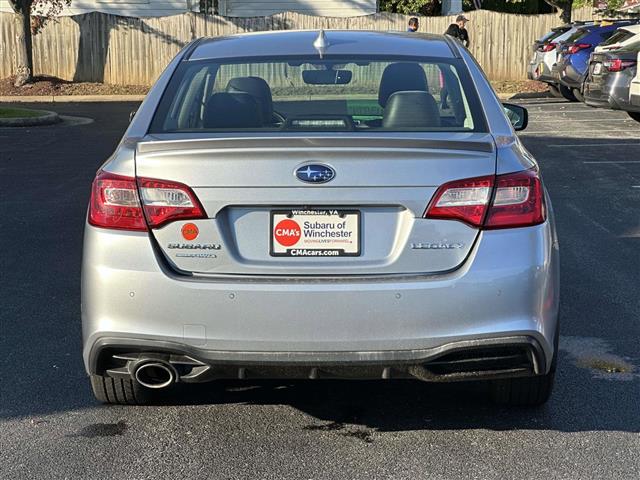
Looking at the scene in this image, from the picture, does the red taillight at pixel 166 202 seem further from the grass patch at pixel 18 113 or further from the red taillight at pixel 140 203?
the grass patch at pixel 18 113

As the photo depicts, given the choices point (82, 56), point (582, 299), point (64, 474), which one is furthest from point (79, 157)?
point (82, 56)

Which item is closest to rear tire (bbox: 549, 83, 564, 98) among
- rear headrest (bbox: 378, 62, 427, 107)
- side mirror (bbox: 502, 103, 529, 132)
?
side mirror (bbox: 502, 103, 529, 132)

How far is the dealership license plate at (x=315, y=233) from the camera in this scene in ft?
13.0

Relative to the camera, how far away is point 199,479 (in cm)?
403

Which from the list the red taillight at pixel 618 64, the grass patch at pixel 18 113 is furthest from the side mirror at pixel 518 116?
the grass patch at pixel 18 113

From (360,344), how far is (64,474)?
129 cm

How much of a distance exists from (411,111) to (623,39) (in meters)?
14.4

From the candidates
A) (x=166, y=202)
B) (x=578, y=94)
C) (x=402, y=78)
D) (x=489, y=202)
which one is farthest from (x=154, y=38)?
(x=489, y=202)

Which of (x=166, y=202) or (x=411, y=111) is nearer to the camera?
(x=166, y=202)

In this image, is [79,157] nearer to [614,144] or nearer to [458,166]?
[614,144]

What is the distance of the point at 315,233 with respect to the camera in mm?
3965

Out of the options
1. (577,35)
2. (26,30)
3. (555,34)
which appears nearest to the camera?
(577,35)

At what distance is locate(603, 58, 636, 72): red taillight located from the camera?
54.8 ft

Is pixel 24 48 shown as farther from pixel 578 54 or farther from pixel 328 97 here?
pixel 328 97
